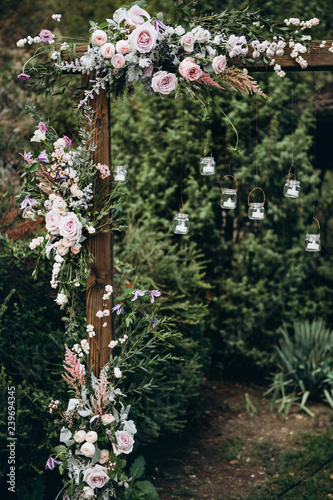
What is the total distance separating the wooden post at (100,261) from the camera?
2650 millimetres

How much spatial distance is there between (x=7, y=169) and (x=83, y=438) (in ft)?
10.9

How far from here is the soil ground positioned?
148 inches

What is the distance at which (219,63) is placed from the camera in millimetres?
2506

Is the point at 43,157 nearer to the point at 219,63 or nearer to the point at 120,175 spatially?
the point at 120,175

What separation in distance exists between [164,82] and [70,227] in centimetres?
90

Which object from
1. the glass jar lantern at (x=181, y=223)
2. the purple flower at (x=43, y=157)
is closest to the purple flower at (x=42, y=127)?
the purple flower at (x=43, y=157)

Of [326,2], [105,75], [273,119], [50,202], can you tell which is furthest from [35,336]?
[326,2]

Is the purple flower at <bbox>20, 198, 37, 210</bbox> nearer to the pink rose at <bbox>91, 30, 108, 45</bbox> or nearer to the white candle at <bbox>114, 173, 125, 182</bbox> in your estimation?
the white candle at <bbox>114, 173, 125, 182</bbox>

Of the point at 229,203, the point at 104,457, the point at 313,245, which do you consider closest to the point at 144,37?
the point at 229,203

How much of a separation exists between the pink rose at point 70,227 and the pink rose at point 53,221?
4cm

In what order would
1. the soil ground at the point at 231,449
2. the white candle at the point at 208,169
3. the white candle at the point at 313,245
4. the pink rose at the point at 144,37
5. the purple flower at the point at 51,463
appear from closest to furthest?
the pink rose at the point at 144,37
the purple flower at the point at 51,463
the white candle at the point at 208,169
the white candle at the point at 313,245
the soil ground at the point at 231,449

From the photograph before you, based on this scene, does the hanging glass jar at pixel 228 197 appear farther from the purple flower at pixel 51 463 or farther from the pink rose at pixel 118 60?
the purple flower at pixel 51 463

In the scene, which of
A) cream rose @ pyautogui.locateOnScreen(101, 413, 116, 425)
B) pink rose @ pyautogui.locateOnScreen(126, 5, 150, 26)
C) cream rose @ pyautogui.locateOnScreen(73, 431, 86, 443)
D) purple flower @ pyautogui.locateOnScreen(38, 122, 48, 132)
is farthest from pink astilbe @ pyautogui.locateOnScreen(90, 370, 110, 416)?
pink rose @ pyautogui.locateOnScreen(126, 5, 150, 26)

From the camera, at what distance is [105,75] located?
2.62 meters
